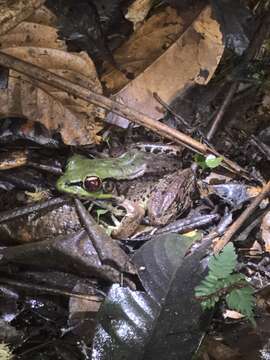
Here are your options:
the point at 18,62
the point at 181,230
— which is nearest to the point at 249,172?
the point at 181,230

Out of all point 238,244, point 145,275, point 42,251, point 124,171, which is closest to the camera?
point 145,275

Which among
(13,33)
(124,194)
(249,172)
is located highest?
(13,33)

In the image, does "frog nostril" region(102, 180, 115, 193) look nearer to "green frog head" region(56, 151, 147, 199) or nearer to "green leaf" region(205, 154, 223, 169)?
"green frog head" region(56, 151, 147, 199)

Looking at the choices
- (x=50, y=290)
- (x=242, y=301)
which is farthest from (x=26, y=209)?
(x=242, y=301)

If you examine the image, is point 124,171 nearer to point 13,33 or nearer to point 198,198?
point 198,198

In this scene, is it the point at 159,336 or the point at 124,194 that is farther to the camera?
the point at 124,194

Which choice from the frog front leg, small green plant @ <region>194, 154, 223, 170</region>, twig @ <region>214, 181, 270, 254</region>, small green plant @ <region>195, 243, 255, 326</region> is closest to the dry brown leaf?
small green plant @ <region>194, 154, 223, 170</region>

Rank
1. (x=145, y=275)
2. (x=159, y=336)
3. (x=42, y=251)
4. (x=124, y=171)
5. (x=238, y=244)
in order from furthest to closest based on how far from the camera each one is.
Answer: (x=124, y=171) < (x=238, y=244) < (x=42, y=251) < (x=145, y=275) < (x=159, y=336)
